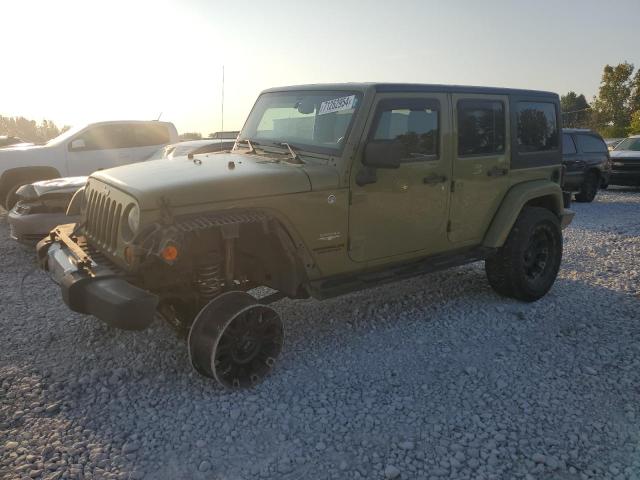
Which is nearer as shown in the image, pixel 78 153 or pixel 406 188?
pixel 406 188

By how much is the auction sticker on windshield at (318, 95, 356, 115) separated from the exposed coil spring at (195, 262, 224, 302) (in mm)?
1484

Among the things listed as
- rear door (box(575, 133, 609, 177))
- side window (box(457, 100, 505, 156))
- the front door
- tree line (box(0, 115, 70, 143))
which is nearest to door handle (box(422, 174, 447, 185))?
the front door

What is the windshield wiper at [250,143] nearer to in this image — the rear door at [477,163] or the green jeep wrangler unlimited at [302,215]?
the green jeep wrangler unlimited at [302,215]

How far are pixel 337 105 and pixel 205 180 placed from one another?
1312 mm

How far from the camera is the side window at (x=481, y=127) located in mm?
4617

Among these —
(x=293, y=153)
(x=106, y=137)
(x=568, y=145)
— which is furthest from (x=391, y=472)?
(x=568, y=145)

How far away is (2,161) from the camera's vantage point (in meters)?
8.77

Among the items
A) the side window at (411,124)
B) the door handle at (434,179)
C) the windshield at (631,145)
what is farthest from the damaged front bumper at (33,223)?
the windshield at (631,145)

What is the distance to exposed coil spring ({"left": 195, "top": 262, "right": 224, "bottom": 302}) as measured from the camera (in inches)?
140

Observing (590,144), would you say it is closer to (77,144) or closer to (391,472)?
(77,144)

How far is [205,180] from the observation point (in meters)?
3.35

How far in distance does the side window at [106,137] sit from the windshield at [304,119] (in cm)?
547

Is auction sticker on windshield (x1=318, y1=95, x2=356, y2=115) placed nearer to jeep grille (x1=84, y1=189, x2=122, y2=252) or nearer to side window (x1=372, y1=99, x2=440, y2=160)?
side window (x1=372, y1=99, x2=440, y2=160)

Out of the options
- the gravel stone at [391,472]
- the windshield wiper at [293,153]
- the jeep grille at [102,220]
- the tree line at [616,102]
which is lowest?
the gravel stone at [391,472]
